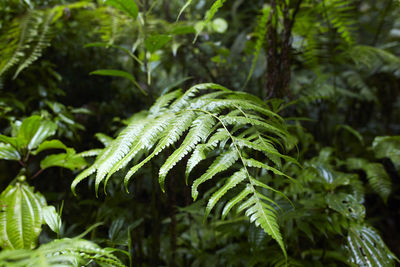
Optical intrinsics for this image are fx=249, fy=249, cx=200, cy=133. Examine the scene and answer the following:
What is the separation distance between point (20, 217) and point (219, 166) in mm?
840

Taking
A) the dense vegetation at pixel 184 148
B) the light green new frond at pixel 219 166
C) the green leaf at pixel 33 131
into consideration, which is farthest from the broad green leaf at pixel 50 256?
the green leaf at pixel 33 131

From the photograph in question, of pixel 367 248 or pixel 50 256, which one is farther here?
pixel 367 248

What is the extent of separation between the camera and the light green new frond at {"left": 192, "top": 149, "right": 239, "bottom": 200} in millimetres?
675

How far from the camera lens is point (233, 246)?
4.36 ft

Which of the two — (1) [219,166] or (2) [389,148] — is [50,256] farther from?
(2) [389,148]

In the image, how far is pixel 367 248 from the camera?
1.02 m

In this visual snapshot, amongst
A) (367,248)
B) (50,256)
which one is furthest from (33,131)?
(367,248)

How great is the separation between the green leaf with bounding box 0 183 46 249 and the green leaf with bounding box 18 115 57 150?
19cm

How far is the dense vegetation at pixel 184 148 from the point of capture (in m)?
0.80

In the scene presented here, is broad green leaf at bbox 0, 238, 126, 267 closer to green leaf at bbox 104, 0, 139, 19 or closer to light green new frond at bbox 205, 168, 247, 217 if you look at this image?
light green new frond at bbox 205, 168, 247, 217

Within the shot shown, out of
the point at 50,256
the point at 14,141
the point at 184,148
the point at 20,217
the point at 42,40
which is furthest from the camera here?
the point at 42,40

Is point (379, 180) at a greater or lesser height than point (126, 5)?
lesser

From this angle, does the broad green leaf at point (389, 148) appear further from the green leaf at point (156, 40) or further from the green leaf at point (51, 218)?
the green leaf at point (51, 218)

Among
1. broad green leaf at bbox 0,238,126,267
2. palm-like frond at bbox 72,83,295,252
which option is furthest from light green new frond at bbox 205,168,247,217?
broad green leaf at bbox 0,238,126,267
